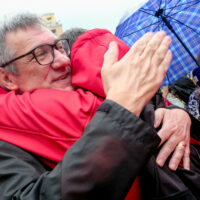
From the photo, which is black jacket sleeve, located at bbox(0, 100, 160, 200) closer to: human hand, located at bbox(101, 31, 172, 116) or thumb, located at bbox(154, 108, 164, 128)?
human hand, located at bbox(101, 31, 172, 116)

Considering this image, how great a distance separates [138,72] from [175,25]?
1.82 m

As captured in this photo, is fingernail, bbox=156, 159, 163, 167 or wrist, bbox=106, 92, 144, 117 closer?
wrist, bbox=106, 92, 144, 117

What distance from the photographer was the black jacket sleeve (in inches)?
27.3

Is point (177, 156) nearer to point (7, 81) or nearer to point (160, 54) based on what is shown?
point (160, 54)

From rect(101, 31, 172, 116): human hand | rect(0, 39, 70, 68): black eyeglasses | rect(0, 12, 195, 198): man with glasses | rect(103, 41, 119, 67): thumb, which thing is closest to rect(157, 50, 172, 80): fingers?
rect(101, 31, 172, 116): human hand

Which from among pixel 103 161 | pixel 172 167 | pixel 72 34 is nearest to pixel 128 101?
pixel 103 161

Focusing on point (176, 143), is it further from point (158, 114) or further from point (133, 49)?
point (133, 49)

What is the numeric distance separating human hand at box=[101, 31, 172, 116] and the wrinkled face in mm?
597

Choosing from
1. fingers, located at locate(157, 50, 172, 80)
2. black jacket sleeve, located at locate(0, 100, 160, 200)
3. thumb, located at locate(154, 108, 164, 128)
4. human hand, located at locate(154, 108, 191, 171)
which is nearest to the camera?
black jacket sleeve, located at locate(0, 100, 160, 200)

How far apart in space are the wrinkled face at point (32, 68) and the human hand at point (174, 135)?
27.9 inches

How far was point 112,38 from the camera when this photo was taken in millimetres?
1311

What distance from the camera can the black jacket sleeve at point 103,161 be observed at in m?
0.69

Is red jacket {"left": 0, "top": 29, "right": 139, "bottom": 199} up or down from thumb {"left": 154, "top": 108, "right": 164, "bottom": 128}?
up

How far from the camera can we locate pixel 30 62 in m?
1.41
